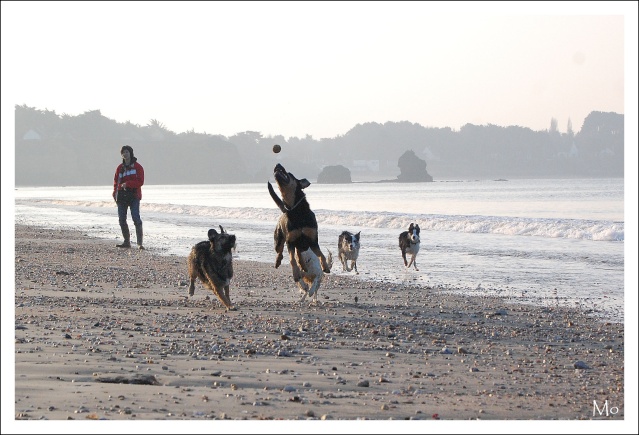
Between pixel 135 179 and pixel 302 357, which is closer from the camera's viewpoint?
pixel 302 357

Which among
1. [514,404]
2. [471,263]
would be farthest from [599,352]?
[471,263]

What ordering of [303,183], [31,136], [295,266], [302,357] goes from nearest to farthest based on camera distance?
[302,357]
[303,183]
[295,266]
[31,136]

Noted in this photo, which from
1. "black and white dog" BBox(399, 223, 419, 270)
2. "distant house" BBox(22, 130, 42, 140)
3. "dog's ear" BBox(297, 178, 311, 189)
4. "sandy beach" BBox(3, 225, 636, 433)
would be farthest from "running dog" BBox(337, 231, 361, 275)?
"distant house" BBox(22, 130, 42, 140)

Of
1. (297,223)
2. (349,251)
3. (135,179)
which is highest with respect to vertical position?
(135,179)

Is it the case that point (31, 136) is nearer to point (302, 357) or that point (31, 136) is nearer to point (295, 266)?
point (295, 266)

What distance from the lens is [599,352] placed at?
24.1 ft

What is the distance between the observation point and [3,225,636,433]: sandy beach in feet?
17.4

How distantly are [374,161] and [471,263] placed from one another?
349ft

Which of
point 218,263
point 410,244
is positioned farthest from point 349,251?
point 218,263

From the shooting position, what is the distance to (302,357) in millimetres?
6809

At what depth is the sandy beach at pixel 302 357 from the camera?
5.30m

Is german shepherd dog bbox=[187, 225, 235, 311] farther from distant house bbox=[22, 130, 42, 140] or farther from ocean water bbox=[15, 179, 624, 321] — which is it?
distant house bbox=[22, 130, 42, 140]

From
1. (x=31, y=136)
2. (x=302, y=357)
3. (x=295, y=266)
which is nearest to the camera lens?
(x=302, y=357)

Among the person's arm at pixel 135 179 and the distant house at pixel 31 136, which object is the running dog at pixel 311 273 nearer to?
the person's arm at pixel 135 179
